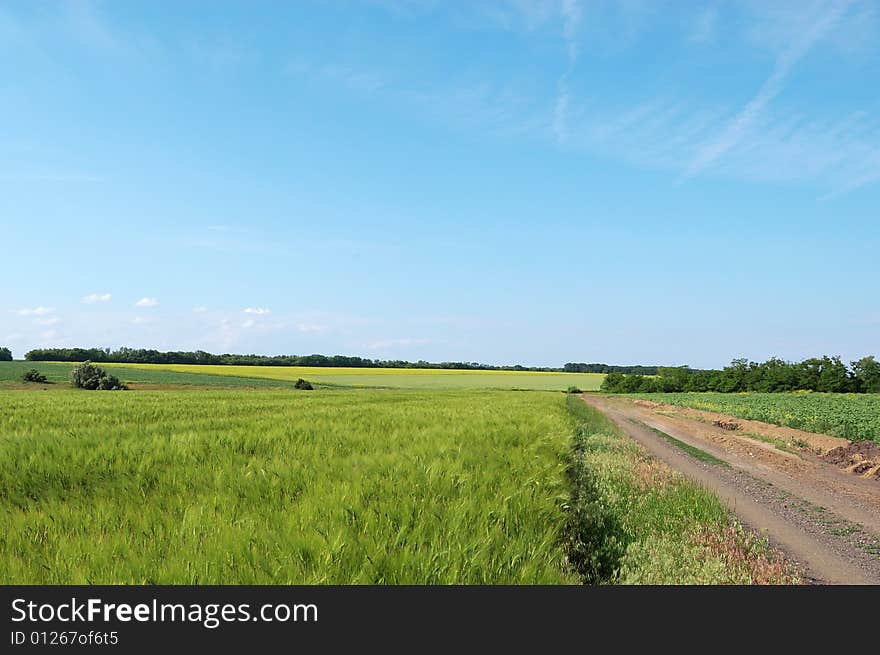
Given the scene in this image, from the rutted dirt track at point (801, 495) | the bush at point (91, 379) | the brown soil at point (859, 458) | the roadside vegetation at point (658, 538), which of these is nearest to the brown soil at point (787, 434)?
the rutted dirt track at point (801, 495)

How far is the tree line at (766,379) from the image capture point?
8581 cm

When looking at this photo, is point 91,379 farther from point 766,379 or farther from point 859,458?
point 766,379

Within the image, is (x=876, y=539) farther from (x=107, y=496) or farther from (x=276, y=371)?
(x=276, y=371)

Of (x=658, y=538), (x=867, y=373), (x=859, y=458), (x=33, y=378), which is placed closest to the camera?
(x=658, y=538)

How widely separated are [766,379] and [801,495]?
92.2m

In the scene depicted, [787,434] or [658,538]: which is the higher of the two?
[658,538]

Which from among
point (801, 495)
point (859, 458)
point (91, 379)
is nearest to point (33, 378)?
point (91, 379)

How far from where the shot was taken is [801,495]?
42.2 feet

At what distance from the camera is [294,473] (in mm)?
5938

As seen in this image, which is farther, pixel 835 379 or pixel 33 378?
pixel 835 379

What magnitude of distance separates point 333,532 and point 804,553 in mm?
7538

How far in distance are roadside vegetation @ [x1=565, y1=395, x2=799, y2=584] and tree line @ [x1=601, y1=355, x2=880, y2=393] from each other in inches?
3621

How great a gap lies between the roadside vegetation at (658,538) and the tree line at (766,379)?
92.0 m
